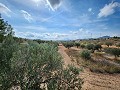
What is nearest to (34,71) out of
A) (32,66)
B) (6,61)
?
(32,66)

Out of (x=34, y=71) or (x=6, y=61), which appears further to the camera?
(x=6, y=61)

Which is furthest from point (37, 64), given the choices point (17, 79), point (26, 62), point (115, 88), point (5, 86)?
point (115, 88)

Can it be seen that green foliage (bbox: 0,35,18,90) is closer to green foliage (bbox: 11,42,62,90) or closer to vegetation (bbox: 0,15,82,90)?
vegetation (bbox: 0,15,82,90)

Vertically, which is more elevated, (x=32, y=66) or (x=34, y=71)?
(x=32, y=66)

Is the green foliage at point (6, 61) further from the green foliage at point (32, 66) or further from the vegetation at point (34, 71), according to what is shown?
the green foliage at point (32, 66)

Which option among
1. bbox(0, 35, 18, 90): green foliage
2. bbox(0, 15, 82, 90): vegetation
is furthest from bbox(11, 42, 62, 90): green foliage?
bbox(0, 35, 18, 90): green foliage

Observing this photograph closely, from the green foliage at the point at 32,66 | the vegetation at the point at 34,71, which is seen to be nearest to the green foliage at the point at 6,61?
the vegetation at the point at 34,71

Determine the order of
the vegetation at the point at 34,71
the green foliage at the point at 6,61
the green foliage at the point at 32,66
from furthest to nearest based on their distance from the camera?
1. the green foliage at the point at 32,66
2. the vegetation at the point at 34,71
3. the green foliage at the point at 6,61

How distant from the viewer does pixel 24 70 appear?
28.8ft

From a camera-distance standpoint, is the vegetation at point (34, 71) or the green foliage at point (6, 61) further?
the vegetation at point (34, 71)

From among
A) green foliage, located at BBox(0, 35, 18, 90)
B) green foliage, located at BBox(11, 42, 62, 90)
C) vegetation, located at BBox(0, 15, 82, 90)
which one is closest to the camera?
green foliage, located at BBox(0, 35, 18, 90)

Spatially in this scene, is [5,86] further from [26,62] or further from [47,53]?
[47,53]

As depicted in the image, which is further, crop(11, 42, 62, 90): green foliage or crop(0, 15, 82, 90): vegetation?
crop(11, 42, 62, 90): green foliage

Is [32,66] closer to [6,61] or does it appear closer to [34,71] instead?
[34,71]
